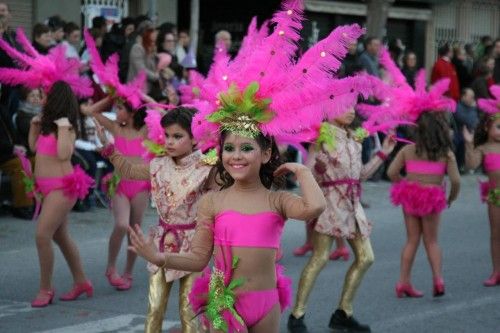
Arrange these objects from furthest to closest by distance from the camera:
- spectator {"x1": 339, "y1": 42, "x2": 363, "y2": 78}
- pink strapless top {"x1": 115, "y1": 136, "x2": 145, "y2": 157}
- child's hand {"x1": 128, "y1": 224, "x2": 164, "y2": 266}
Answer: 1. spectator {"x1": 339, "y1": 42, "x2": 363, "y2": 78}
2. pink strapless top {"x1": 115, "y1": 136, "x2": 145, "y2": 157}
3. child's hand {"x1": 128, "y1": 224, "x2": 164, "y2": 266}

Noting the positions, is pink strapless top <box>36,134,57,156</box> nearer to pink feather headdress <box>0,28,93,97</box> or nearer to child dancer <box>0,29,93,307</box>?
child dancer <box>0,29,93,307</box>

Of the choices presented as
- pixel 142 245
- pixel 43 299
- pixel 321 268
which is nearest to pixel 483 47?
pixel 321 268

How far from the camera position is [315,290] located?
985 cm

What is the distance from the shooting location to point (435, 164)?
948 centimetres

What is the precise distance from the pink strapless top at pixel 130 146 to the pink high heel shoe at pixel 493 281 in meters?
3.24

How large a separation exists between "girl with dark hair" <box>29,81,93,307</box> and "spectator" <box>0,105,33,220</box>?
4.06 m

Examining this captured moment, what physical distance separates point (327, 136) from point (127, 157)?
7.20 ft

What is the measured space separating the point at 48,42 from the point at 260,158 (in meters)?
8.92

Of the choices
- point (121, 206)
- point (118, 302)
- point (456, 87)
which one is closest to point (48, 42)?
point (121, 206)

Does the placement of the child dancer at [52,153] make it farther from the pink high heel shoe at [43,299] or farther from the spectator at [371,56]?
the spectator at [371,56]

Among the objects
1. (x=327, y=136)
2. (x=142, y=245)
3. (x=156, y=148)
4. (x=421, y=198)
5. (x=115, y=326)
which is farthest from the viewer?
(x=421, y=198)

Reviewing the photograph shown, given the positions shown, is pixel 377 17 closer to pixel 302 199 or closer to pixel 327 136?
pixel 327 136

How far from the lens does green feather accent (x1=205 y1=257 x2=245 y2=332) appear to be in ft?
18.3

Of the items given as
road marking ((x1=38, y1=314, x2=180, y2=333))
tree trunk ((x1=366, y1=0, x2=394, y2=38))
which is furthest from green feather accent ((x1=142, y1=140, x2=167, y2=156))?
tree trunk ((x1=366, y1=0, x2=394, y2=38))
